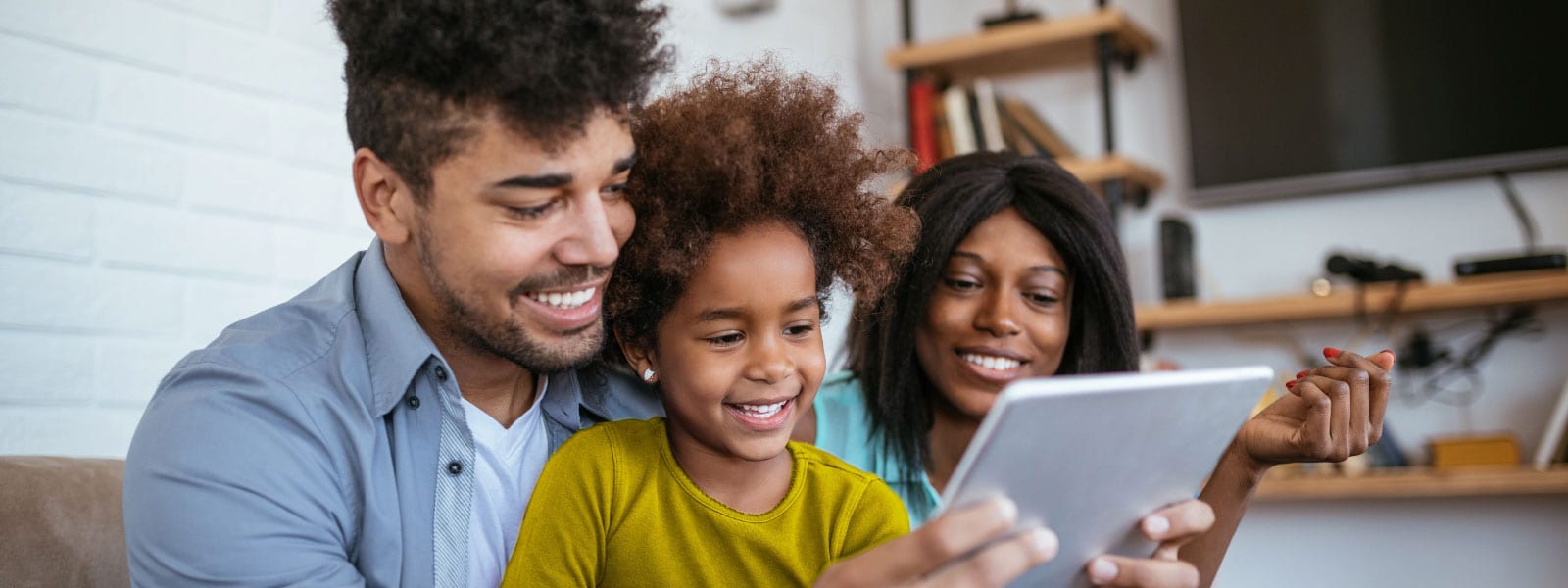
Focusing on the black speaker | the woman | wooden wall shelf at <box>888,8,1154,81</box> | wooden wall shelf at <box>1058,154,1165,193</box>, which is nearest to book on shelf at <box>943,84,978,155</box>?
wooden wall shelf at <box>888,8,1154,81</box>

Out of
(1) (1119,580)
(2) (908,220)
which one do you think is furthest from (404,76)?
(1) (1119,580)

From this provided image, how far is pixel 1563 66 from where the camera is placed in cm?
297

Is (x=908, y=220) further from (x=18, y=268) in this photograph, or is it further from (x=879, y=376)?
(x=18, y=268)

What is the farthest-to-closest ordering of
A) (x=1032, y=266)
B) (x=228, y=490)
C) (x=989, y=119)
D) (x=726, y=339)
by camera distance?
(x=989, y=119) < (x=1032, y=266) < (x=726, y=339) < (x=228, y=490)

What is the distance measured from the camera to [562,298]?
121 cm

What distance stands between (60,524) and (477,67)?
653mm

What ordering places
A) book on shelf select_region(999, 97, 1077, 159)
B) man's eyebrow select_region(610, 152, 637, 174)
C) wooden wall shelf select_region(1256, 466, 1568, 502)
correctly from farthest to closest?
book on shelf select_region(999, 97, 1077, 159)
wooden wall shelf select_region(1256, 466, 1568, 502)
man's eyebrow select_region(610, 152, 637, 174)

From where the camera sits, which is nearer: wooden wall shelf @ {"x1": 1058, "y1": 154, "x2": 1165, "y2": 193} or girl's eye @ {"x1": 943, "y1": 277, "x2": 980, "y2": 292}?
girl's eye @ {"x1": 943, "y1": 277, "x2": 980, "y2": 292}

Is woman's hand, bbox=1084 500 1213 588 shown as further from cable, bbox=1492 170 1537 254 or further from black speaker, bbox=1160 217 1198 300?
cable, bbox=1492 170 1537 254

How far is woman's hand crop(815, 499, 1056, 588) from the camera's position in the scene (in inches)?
36.2

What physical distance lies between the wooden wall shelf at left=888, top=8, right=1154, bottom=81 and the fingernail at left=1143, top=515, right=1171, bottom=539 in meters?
2.36

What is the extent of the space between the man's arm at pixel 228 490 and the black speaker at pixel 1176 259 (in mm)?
2490

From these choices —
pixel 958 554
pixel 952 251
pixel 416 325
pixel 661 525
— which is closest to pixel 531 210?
pixel 416 325

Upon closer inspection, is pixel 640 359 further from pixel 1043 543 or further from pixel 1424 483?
pixel 1424 483
